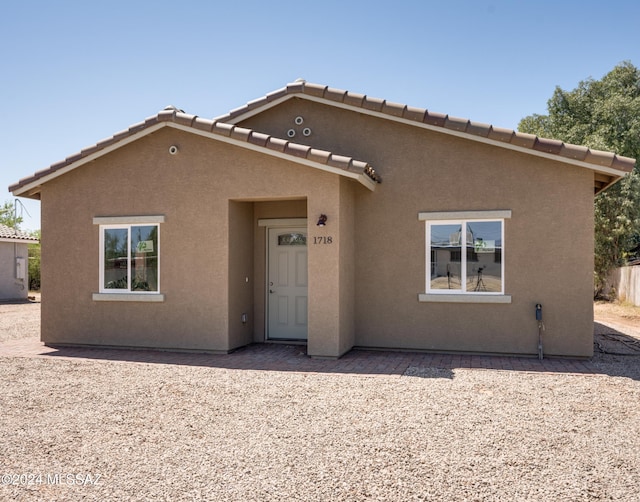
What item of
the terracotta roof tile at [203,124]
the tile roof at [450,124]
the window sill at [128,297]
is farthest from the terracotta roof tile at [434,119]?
the window sill at [128,297]

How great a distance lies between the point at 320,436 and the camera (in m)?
5.34

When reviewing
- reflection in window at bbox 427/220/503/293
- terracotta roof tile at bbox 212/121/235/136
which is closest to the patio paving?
reflection in window at bbox 427/220/503/293

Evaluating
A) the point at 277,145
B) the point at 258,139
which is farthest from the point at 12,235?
Answer: the point at 277,145

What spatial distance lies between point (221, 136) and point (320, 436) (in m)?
6.48

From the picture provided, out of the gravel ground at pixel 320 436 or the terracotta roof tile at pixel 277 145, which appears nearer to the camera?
the gravel ground at pixel 320 436

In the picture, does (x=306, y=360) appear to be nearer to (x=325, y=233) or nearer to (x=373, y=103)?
(x=325, y=233)

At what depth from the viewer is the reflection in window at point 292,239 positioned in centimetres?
1141

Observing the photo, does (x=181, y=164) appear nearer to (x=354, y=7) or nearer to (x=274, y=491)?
(x=354, y=7)

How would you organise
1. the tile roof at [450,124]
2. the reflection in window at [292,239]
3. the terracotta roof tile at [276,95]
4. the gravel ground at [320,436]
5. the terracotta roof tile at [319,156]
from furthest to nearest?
the terracotta roof tile at [276,95], the reflection in window at [292,239], the terracotta roof tile at [319,156], the tile roof at [450,124], the gravel ground at [320,436]

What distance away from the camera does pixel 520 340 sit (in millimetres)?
9820

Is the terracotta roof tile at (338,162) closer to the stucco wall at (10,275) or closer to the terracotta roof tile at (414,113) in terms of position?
the terracotta roof tile at (414,113)

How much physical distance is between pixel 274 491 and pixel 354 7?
11.5 metres

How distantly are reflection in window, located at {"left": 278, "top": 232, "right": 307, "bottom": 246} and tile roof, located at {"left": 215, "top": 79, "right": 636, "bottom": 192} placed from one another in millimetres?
2896

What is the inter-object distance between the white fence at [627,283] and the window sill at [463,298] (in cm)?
1266
